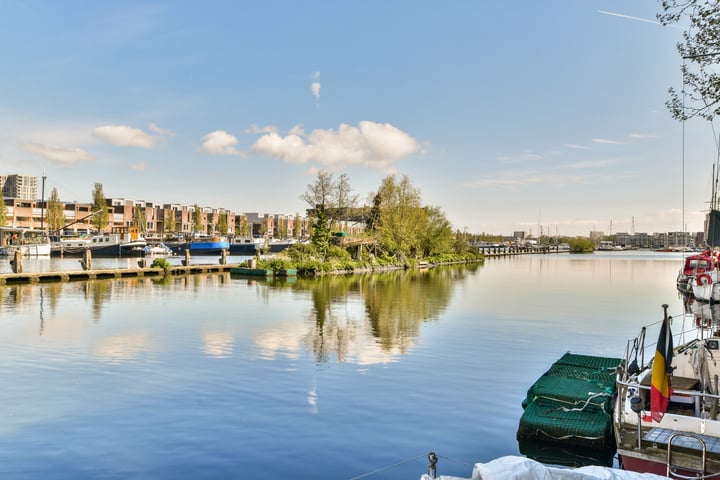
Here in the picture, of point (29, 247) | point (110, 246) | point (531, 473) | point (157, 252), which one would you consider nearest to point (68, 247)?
point (110, 246)

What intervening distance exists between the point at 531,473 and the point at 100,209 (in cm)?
12893

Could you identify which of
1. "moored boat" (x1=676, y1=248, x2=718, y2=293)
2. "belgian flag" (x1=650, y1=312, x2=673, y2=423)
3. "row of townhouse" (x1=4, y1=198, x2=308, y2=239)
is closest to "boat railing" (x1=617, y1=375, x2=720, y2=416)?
"belgian flag" (x1=650, y1=312, x2=673, y2=423)

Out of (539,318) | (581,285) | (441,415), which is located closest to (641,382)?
(441,415)

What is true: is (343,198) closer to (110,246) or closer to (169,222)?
(110,246)

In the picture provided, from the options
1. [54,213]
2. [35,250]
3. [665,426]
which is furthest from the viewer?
[54,213]

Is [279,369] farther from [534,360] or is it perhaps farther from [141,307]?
[141,307]

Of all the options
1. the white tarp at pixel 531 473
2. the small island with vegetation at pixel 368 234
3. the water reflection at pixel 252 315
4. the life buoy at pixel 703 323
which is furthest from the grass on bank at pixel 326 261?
the white tarp at pixel 531 473

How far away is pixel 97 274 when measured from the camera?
50.6 m

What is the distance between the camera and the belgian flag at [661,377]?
31.0 ft

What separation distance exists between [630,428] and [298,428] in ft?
21.3

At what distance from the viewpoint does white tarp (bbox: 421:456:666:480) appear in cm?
602

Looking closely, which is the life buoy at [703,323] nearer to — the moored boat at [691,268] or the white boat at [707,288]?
the white boat at [707,288]

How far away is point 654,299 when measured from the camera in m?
41.8

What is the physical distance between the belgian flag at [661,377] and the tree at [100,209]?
12711 centimetres
